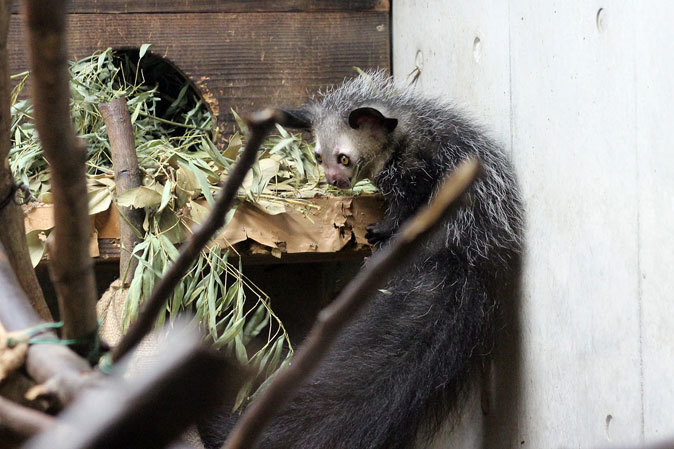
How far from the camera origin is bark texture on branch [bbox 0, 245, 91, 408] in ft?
1.89

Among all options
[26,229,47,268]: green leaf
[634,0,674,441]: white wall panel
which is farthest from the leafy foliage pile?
[634,0,674,441]: white wall panel

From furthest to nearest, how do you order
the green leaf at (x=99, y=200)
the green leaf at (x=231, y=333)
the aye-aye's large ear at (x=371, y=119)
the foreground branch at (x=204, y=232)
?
1. the aye-aye's large ear at (x=371, y=119)
2. the green leaf at (x=99, y=200)
3. the green leaf at (x=231, y=333)
4. the foreground branch at (x=204, y=232)

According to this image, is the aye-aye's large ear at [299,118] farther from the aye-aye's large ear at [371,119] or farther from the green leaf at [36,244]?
the green leaf at [36,244]

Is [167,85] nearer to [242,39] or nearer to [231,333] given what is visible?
[242,39]

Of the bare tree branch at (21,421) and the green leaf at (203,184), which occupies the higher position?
the green leaf at (203,184)

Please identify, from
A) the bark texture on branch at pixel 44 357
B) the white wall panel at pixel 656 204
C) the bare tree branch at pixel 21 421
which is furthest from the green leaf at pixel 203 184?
the bare tree branch at pixel 21 421

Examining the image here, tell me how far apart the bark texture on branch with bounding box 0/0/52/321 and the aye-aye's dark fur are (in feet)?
3.84

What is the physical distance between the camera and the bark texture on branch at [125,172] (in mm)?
2332

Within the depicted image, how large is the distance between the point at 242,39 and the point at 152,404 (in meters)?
2.84

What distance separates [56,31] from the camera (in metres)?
0.48

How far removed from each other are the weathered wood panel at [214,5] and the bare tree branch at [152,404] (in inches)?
112

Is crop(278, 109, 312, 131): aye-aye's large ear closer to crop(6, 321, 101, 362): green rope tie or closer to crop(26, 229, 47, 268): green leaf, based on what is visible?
crop(26, 229, 47, 268): green leaf

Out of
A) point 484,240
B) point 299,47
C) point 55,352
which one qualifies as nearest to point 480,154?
point 484,240

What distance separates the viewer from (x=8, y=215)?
2.88ft
